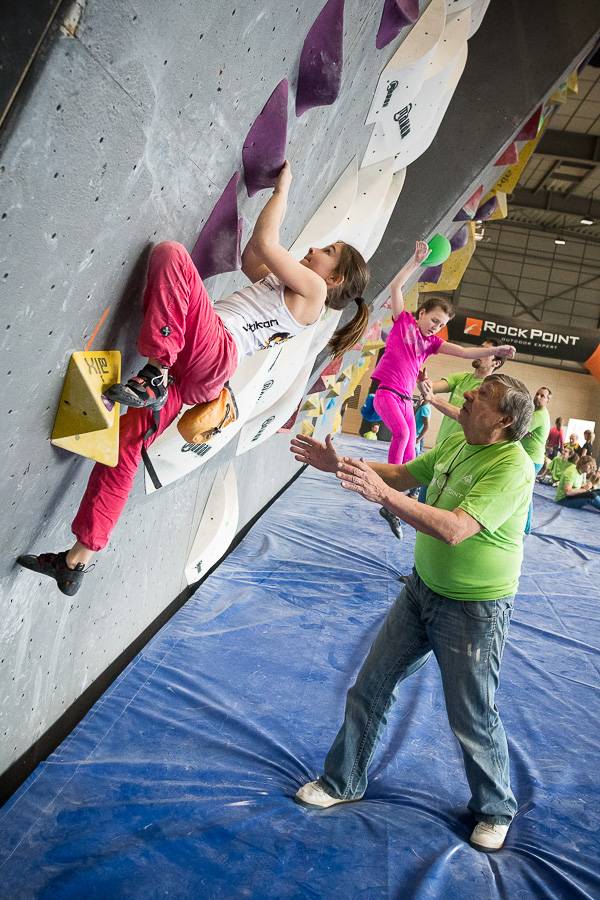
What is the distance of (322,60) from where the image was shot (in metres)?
1.63

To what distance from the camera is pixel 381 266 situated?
407 cm

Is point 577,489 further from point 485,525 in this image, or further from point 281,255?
point 281,255

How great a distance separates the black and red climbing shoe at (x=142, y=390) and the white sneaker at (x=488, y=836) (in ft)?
5.14

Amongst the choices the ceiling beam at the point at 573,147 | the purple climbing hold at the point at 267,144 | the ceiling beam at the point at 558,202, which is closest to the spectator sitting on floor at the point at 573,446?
the ceiling beam at the point at 573,147

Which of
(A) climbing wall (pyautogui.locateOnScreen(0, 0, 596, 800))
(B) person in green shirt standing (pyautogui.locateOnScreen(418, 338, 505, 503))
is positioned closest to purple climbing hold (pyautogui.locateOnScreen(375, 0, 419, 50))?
(A) climbing wall (pyautogui.locateOnScreen(0, 0, 596, 800))

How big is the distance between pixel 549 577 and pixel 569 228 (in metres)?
17.1

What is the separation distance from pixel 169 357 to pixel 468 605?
1104 millimetres

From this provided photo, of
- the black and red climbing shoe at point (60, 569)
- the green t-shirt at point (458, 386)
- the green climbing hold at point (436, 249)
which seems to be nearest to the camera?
the black and red climbing shoe at point (60, 569)

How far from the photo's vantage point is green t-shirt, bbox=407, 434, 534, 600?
6.23 feet

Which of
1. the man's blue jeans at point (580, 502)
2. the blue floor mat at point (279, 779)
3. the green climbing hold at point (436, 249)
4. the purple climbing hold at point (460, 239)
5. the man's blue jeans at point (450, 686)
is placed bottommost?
the blue floor mat at point (279, 779)

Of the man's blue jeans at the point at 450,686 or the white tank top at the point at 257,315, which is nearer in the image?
the white tank top at the point at 257,315

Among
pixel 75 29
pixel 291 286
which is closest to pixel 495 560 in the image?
pixel 291 286

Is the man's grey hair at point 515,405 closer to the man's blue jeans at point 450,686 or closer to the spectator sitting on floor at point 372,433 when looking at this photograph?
the man's blue jeans at point 450,686

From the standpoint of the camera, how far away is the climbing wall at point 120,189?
38.6 inches
